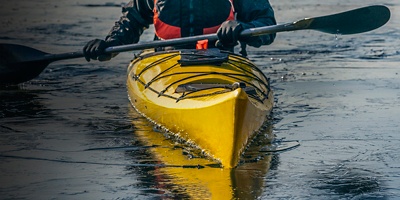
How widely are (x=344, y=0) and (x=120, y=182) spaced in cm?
1256

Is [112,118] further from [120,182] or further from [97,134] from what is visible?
[120,182]

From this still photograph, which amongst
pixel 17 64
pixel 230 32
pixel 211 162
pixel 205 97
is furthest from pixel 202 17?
pixel 17 64

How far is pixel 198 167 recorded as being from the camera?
6738 mm

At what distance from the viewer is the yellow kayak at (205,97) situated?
6.57 metres

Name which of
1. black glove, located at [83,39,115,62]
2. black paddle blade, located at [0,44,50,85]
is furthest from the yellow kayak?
black paddle blade, located at [0,44,50,85]

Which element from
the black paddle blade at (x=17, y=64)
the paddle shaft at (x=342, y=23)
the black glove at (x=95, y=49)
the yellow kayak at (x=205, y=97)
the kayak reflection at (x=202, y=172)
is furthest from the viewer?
the black paddle blade at (x=17, y=64)

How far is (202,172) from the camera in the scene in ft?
21.6

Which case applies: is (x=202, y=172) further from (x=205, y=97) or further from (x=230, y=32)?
(x=230, y=32)

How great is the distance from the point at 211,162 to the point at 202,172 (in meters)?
0.23

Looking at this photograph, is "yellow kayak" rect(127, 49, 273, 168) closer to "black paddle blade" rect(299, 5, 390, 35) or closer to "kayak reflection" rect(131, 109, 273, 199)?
"kayak reflection" rect(131, 109, 273, 199)

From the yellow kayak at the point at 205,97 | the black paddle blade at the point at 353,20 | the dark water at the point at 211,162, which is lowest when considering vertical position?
the dark water at the point at 211,162

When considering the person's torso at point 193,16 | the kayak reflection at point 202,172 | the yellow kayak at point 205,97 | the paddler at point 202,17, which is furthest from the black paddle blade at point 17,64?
the kayak reflection at point 202,172

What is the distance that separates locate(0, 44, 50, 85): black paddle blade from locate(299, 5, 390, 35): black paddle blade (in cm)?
362

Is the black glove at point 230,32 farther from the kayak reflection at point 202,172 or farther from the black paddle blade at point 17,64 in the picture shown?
the black paddle blade at point 17,64
